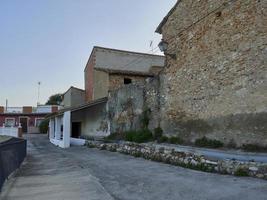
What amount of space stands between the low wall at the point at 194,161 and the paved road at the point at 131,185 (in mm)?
398

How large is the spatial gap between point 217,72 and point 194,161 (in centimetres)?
409

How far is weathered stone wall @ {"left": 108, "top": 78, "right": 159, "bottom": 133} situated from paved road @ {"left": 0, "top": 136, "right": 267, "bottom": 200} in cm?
659

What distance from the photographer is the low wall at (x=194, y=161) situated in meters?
9.89

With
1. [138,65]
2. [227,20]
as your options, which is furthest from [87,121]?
[227,20]

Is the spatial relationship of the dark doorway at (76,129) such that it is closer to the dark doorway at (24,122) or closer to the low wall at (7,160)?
the low wall at (7,160)

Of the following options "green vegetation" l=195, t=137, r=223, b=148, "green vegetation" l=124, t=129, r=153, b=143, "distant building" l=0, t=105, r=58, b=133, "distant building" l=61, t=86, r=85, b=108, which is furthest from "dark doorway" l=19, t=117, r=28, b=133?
"green vegetation" l=195, t=137, r=223, b=148

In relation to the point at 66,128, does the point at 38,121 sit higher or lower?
higher

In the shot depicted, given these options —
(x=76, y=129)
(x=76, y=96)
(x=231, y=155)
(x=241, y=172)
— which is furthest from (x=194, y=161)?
(x=76, y=96)

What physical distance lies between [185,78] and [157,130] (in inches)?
133

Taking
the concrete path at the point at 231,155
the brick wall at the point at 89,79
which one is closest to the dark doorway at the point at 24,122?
the brick wall at the point at 89,79

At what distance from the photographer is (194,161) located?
12039mm

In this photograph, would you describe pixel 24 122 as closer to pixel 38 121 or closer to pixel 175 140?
pixel 38 121

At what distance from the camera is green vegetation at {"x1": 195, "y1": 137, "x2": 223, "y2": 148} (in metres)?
13.7

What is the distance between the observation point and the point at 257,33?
1220 cm
